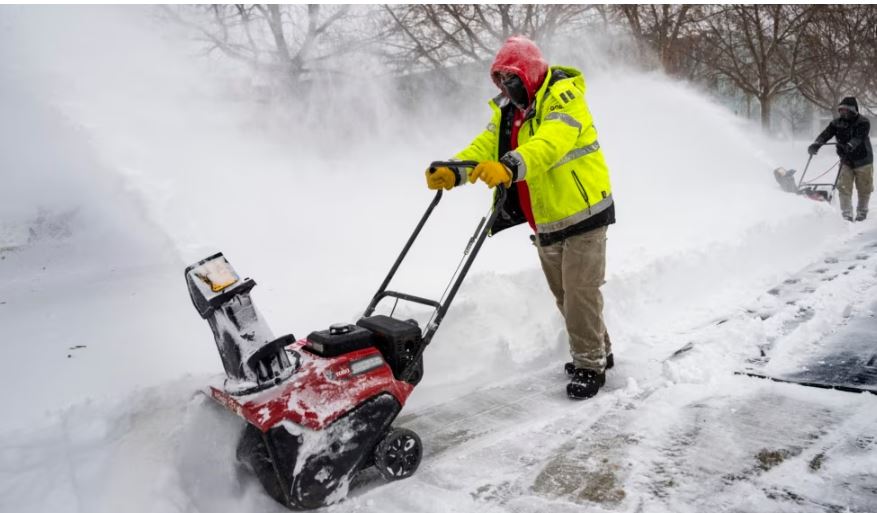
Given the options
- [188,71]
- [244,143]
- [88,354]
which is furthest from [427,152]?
[88,354]

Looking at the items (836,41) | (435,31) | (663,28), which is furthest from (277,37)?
(836,41)

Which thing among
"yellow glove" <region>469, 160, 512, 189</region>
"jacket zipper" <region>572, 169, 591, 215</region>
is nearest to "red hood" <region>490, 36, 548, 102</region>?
"jacket zipper" <region>572, 169, 591, 215</region>

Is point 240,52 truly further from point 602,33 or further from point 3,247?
point 602,33

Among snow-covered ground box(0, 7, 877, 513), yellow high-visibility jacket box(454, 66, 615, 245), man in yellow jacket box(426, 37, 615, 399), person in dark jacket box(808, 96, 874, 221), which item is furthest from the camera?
person in dark jacket box(808, 96, 874, 221)

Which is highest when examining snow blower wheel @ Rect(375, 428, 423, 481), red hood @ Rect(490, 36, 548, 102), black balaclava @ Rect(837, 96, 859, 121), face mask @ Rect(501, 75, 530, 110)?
red hood @ Rect(490, 36, 548, 102)

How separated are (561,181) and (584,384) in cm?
119

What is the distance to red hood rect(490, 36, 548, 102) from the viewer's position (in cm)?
309

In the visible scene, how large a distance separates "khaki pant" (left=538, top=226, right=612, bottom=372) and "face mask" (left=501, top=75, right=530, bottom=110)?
0.83 meters

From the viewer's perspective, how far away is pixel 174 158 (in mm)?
7203

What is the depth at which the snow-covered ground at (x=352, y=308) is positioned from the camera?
245 cm

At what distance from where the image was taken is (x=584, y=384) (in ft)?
10.8

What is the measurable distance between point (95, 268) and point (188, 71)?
4051 millimetres

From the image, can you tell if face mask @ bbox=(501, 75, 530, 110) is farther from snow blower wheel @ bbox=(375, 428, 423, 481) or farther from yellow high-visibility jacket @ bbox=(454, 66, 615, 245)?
snow blower wheel @ bbox=(375, 428, 423, 481)

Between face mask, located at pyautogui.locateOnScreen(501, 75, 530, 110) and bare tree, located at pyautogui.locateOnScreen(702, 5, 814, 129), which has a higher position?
bare tree, located at pyautogui.locateOnScreen(702, 5, 814, 129)
